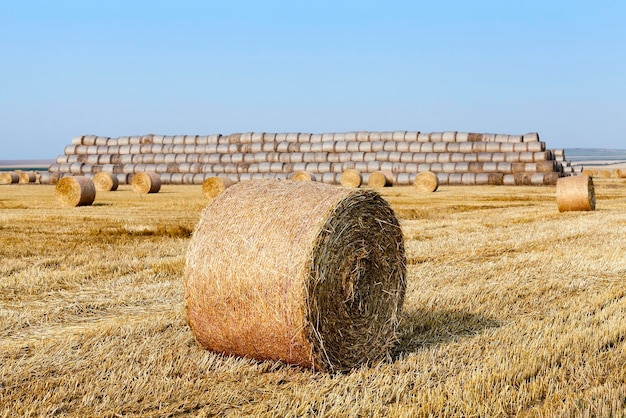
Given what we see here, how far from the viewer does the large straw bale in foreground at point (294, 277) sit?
16.2 ft

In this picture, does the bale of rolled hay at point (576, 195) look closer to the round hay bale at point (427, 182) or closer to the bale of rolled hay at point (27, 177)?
the round hay bale at point (427, 182)

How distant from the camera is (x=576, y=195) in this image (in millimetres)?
Result: 17125

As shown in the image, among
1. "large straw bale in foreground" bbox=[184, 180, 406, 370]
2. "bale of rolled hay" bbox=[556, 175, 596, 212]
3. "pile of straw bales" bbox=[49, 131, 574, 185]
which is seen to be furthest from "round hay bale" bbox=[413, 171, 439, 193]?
"large straw bale in foreground" bbox=[184, 180, 406, 370]

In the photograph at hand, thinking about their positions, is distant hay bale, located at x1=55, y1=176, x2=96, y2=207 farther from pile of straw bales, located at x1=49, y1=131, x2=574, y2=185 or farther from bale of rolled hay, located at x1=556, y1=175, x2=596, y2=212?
pile of straw bales, located at x1=49, y1=131, x2=574, y2=185

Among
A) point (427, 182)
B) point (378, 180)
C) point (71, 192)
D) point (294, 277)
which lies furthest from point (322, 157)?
point (294, 277)

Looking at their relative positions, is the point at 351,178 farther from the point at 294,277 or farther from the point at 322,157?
the point at 294,277

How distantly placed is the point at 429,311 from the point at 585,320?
1225mm

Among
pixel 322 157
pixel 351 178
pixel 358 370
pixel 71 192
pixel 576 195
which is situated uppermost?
pixel 322 157

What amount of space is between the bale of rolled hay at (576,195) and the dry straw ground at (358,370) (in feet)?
20.7

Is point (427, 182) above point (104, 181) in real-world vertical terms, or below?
below

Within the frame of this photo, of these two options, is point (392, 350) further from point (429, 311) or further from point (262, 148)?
point (262, 148)

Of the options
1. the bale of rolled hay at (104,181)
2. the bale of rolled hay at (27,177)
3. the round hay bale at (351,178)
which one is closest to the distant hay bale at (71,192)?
the bale of rolled hay at (104,181)

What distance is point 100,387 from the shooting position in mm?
4539

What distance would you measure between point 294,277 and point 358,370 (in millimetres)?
822
